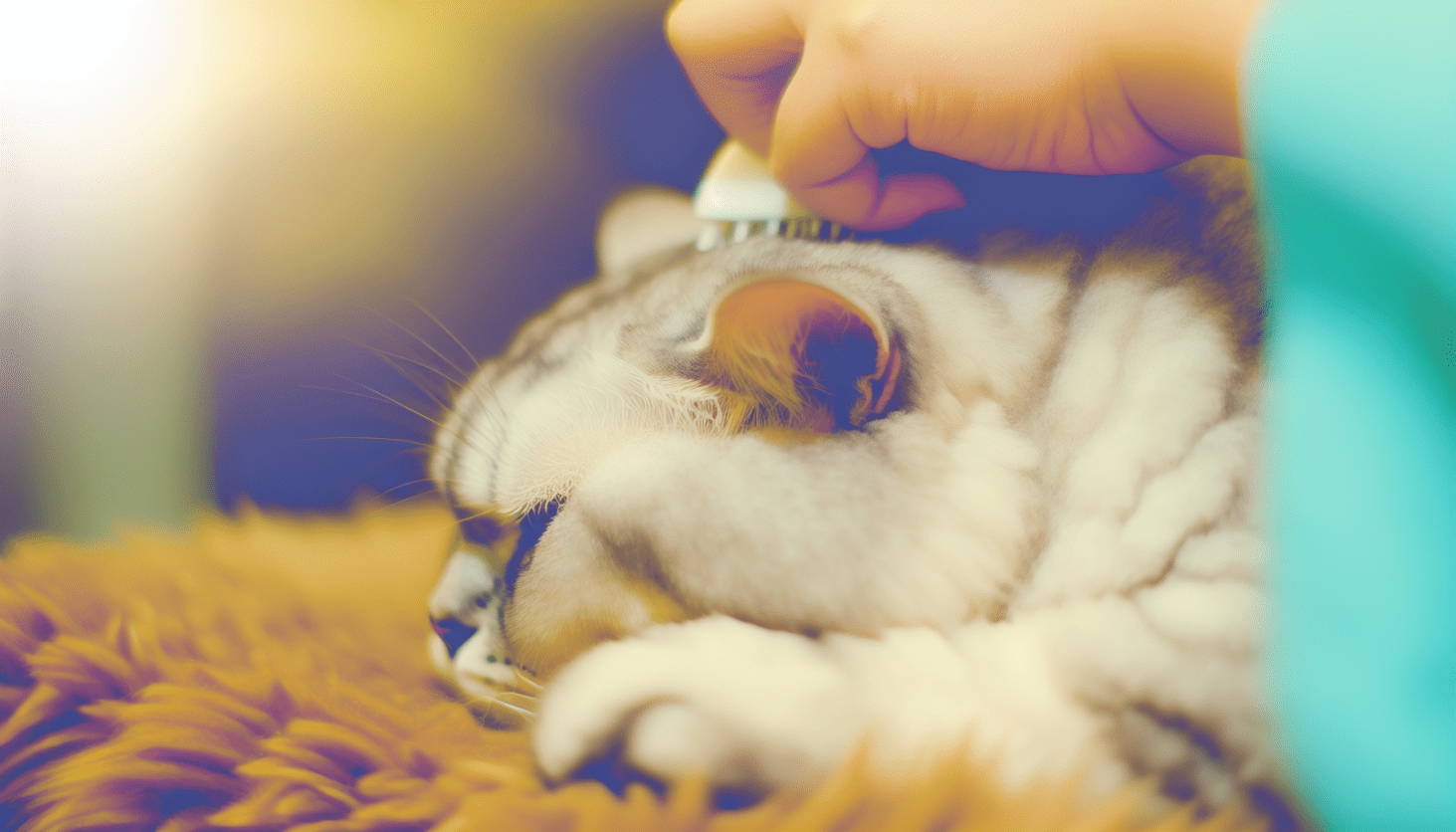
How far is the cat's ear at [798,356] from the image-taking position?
0.45 meters

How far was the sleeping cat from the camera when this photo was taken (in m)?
0.41

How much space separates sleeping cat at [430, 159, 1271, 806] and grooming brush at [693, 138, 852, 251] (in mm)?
62

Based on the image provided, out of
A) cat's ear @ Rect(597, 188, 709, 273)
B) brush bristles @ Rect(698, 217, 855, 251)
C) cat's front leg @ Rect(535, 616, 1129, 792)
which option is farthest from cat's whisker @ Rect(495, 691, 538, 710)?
cat's ear @ Rect(597, 188, 709, 273)

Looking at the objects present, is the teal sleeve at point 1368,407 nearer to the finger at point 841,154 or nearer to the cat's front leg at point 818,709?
the cat's front leg at point 818,709

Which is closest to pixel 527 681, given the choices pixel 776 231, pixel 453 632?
pixel 453 632

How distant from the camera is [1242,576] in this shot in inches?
16.6

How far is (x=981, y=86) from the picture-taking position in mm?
496

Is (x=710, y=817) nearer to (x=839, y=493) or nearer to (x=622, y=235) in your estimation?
(x=839, y=493)

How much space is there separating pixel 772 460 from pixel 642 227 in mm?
586

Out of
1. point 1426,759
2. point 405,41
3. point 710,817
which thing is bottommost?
point 710,817

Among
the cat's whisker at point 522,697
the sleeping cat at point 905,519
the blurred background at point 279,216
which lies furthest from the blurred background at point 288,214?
the cat's whisker at point 522,697

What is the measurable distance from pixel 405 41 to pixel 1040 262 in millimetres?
846

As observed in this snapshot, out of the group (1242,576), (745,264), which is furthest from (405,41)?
(1242,576)

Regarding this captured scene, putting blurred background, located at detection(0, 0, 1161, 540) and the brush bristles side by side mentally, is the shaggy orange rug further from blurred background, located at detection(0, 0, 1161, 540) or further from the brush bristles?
the brush bristles
